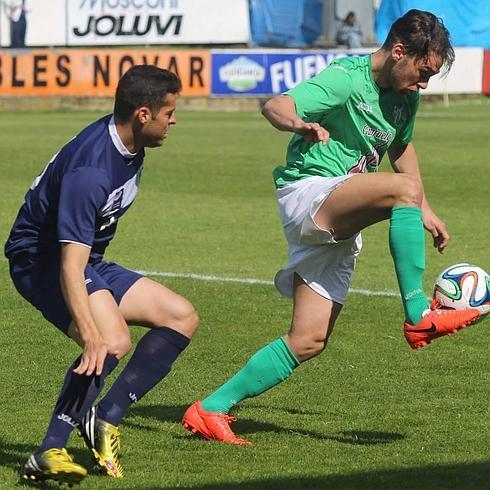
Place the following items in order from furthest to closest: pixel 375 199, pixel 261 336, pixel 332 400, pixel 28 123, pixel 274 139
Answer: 1. pixel 28 123
2. pixel 274 139
3. pixel 261 336
4. pixel 332 400
5. pixel 375 199

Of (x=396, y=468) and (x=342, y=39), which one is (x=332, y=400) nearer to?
(x=396, y=468)

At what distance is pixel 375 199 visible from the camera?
584cm

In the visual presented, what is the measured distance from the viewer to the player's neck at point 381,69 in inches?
242

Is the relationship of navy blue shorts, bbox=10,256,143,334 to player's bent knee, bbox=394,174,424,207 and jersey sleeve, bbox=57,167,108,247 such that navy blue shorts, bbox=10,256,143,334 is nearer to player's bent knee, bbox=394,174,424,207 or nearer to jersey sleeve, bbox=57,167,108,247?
jersey sleeve, bbox=57,167,108,247

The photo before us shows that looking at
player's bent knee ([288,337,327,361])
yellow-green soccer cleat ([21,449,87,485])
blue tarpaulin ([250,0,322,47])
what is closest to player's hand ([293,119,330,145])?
player's bent knee ([288,337,327,361])

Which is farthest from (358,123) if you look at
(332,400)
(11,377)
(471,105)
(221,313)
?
(471,105)

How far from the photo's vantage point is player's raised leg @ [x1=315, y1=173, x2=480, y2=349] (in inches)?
227

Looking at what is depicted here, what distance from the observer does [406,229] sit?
18.9ft

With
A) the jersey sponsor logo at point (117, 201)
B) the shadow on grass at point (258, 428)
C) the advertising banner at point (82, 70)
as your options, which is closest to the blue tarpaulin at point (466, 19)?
the advertising banner at point (82, 70)

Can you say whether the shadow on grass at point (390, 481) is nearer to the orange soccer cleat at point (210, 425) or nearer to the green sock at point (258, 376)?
the orange soccer cleat at point (210, 425)

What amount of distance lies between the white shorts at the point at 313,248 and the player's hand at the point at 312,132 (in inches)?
13.6

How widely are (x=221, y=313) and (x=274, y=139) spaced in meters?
15.1

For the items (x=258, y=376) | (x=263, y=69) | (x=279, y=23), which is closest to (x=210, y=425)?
(x=258, y=376)

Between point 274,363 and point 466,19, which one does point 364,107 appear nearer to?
point 274,363
